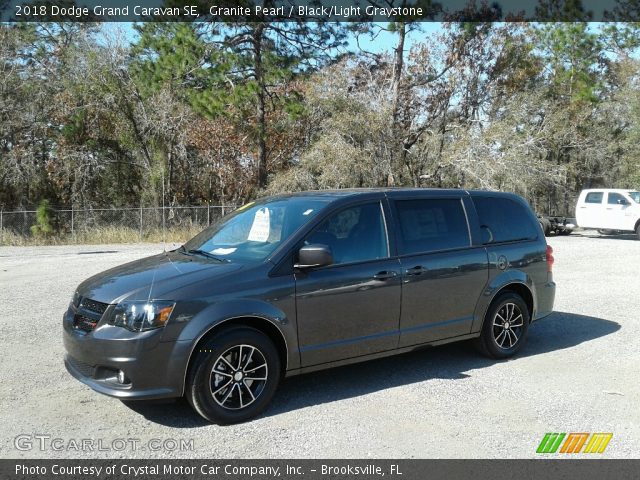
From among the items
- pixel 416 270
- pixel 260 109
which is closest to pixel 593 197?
pixel 260 109

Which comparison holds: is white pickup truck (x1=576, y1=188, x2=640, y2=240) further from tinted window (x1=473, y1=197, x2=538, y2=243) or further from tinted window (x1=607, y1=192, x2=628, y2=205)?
tinted window (x1=473, y1=197, x2=538, y2=243)

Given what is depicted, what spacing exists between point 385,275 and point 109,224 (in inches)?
871

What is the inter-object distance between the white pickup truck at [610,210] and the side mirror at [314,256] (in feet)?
71.4

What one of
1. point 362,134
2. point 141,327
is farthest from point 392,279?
point 362,134

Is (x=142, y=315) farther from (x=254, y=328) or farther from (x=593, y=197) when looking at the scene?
Answer: (x=593, y=197)

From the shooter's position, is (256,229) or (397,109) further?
(397,109)

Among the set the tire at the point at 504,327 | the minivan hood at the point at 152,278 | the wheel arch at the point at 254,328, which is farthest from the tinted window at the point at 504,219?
the minivan hood at the point at 152,278

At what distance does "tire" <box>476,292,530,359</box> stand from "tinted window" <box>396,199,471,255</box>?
808 millimetres

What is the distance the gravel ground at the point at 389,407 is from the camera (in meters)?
4.32

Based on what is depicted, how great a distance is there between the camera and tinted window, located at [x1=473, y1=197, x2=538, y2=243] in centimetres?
661

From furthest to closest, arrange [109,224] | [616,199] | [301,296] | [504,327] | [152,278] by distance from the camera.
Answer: [109,224] < [616,199] < [504,327] < [301,296] < [152,278]

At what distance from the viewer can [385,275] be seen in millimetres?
5535

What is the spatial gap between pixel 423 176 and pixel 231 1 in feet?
35.9

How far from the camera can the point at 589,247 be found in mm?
20406
